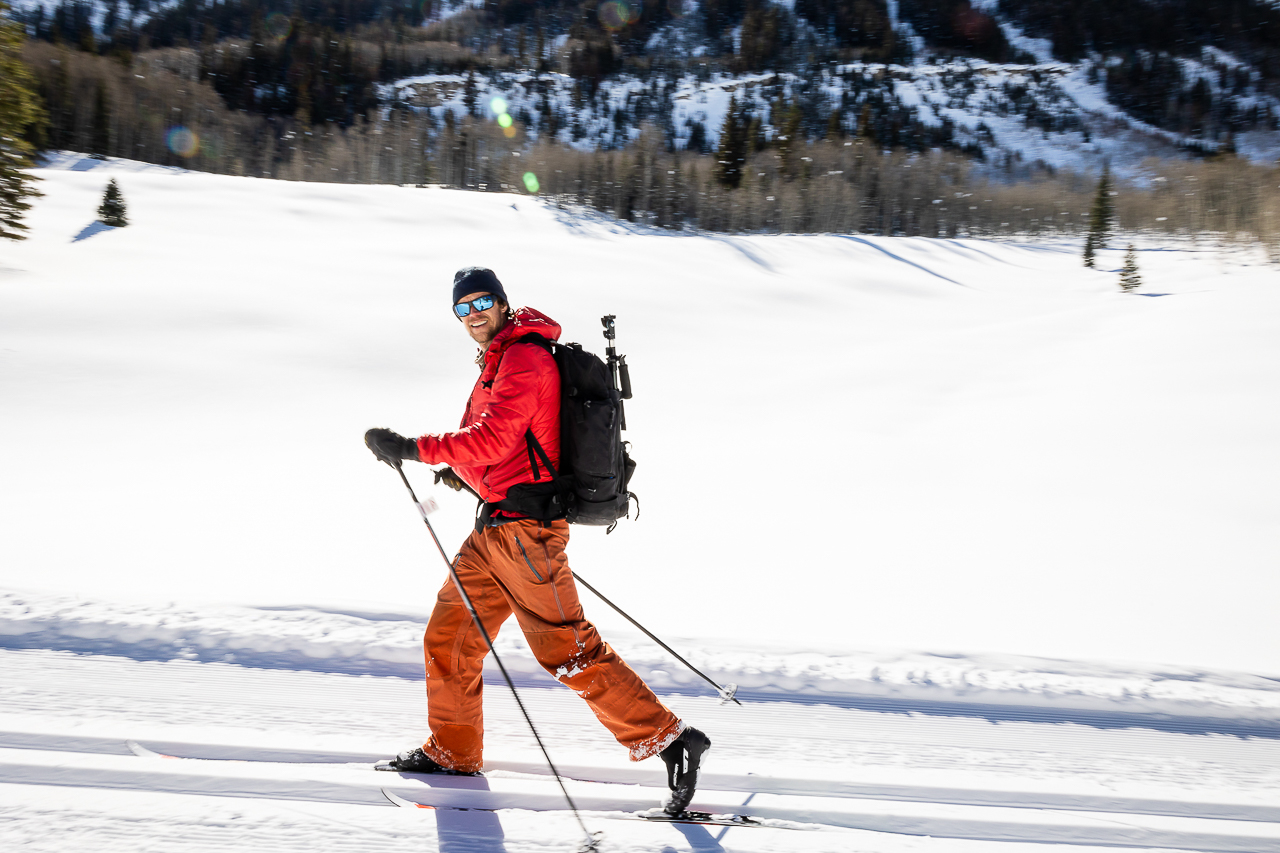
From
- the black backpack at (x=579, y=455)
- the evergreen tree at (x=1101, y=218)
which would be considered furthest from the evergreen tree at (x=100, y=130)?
the black backpack at (x=579, y=455)

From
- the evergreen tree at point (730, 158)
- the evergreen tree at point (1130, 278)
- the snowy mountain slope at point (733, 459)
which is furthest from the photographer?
the evergreen tree at point (730, 158)

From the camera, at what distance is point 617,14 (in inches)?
6142

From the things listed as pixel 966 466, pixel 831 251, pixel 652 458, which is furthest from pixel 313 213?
pixel 966 466

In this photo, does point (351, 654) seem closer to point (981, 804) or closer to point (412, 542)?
point (412, 542)

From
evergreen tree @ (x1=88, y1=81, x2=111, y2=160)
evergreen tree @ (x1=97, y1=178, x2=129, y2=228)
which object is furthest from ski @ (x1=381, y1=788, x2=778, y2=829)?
evergreen tree @ (x1=88, y1=81, x2=111, y2=160)

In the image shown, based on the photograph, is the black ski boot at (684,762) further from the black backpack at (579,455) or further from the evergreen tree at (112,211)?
the evergreen tree at (112,211)

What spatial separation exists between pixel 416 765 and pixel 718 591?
75.6 inches

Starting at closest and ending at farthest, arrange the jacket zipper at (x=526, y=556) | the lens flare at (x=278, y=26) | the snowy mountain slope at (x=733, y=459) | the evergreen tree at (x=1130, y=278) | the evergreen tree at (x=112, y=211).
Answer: the jacket zipper at (x=526, y=556) → the snowy mountain slope at (x=733, y=459) → the evergreen tree at (x=112, y=211) → the evergreen tree at (x=1130, y=278) → the lens flare at (x=278, y=26)

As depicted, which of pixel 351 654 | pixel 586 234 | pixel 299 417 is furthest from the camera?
pixel 586 234

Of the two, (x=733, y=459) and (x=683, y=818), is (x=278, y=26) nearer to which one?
(x=733, y=459)

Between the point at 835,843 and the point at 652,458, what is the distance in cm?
453

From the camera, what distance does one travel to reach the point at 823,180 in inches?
1927

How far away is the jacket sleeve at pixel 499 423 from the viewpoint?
2043 mm

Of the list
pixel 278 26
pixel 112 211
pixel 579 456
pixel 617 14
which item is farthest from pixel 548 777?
pixel 617 14
